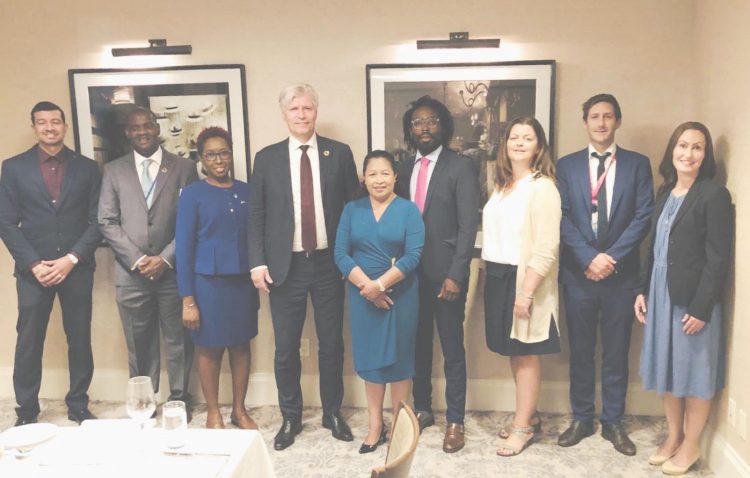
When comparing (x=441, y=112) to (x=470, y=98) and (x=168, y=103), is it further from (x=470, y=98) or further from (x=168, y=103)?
(x=168, y=103)

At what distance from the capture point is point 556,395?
11.2ft

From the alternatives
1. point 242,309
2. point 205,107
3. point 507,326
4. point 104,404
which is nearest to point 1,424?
point 104,404

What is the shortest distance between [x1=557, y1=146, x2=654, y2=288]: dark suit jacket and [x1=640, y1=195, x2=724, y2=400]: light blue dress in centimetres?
17

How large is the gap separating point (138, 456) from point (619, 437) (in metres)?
2.37

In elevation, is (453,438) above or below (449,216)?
below

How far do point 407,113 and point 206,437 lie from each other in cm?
209

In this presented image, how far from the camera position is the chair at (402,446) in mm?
1250

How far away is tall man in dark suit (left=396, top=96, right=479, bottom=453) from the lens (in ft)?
9.41

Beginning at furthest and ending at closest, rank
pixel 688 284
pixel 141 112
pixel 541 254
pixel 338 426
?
pixel 141 112 → pixel 338 426 → pixel 541 254 → pixel 688 284

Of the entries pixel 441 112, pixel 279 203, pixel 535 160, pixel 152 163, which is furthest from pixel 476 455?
pixel 152 163

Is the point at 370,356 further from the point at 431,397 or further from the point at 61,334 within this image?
the point at 61,334

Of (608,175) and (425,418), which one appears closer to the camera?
(608,175)

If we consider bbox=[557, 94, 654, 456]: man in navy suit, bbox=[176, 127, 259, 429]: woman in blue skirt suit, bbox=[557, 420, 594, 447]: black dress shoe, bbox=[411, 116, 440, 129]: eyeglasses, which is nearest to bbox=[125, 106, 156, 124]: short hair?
bbox=[176, 127, 259, 429]: woman in blue skirt suit

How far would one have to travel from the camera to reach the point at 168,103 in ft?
11.2
